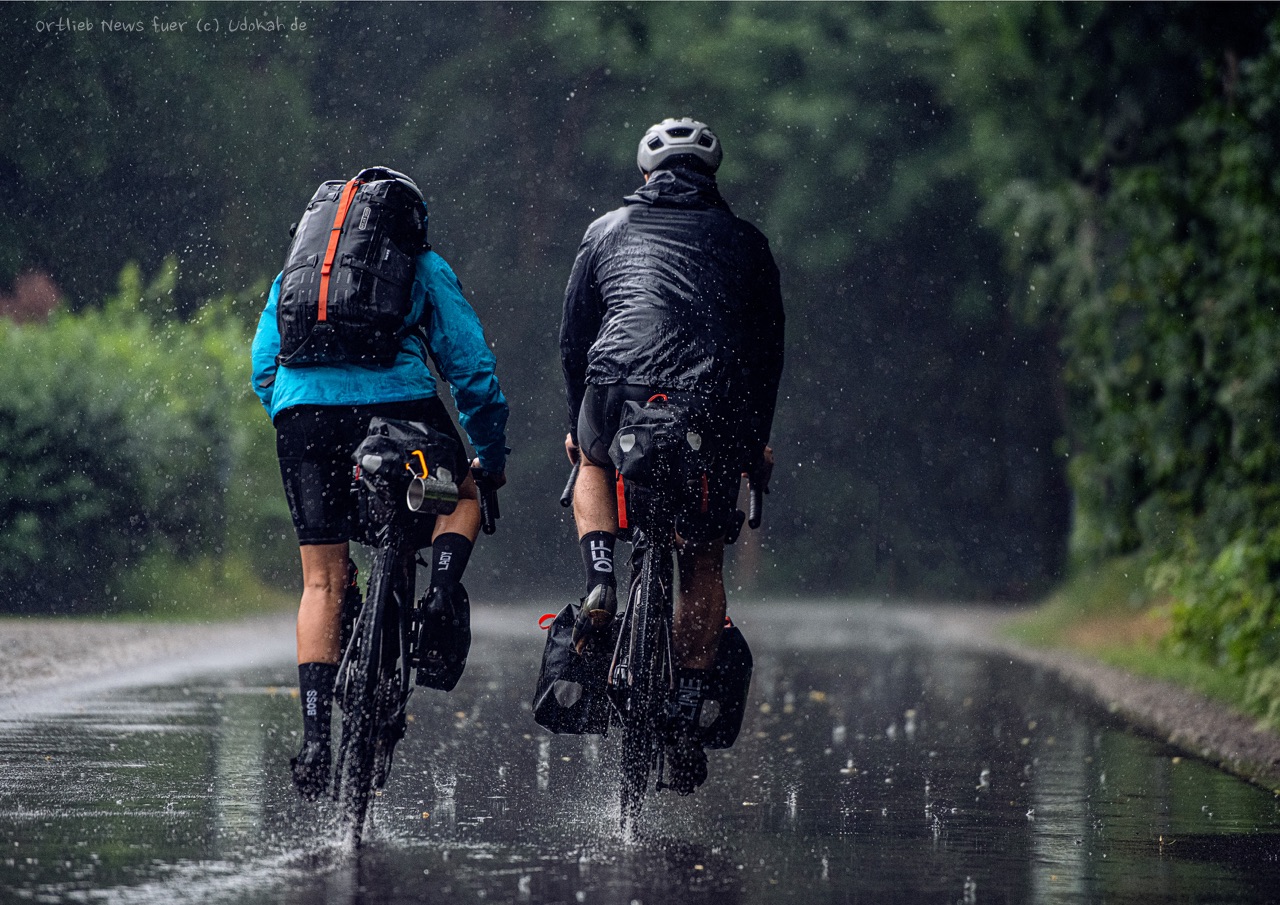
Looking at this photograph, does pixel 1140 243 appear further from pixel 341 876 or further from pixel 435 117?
pixel 435 117

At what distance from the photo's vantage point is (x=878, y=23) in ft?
107

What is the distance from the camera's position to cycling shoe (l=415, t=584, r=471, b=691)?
236 inches

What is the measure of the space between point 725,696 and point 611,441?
89 cm

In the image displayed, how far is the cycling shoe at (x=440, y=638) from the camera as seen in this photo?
6.00 metres

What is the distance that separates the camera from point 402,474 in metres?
5.79

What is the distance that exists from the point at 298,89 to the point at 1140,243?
20260 millimetres

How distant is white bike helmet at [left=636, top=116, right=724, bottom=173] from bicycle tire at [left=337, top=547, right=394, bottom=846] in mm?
1632

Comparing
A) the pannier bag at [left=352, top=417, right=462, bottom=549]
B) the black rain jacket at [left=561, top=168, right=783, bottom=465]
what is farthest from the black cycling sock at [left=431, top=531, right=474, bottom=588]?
the black rain jacket at [left=561, top=168, right=783, bottom=465]

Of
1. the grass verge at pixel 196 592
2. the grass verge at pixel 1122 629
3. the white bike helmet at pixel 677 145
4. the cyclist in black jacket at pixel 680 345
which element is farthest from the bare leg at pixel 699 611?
the grass verge at pixel 196 592

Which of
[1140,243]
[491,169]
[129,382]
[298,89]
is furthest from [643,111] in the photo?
[1140,243]

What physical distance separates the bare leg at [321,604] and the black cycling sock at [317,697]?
0.03 m

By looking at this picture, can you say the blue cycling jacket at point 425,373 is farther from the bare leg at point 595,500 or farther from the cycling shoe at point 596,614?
the cycling shoe at point 596,614

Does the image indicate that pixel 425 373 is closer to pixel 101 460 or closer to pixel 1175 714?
pixel 1175 714

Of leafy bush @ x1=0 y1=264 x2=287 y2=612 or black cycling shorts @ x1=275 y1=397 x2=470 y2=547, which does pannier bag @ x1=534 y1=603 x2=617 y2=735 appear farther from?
leafy bush @ x1=0 y1=264 x2=287 y2=612
